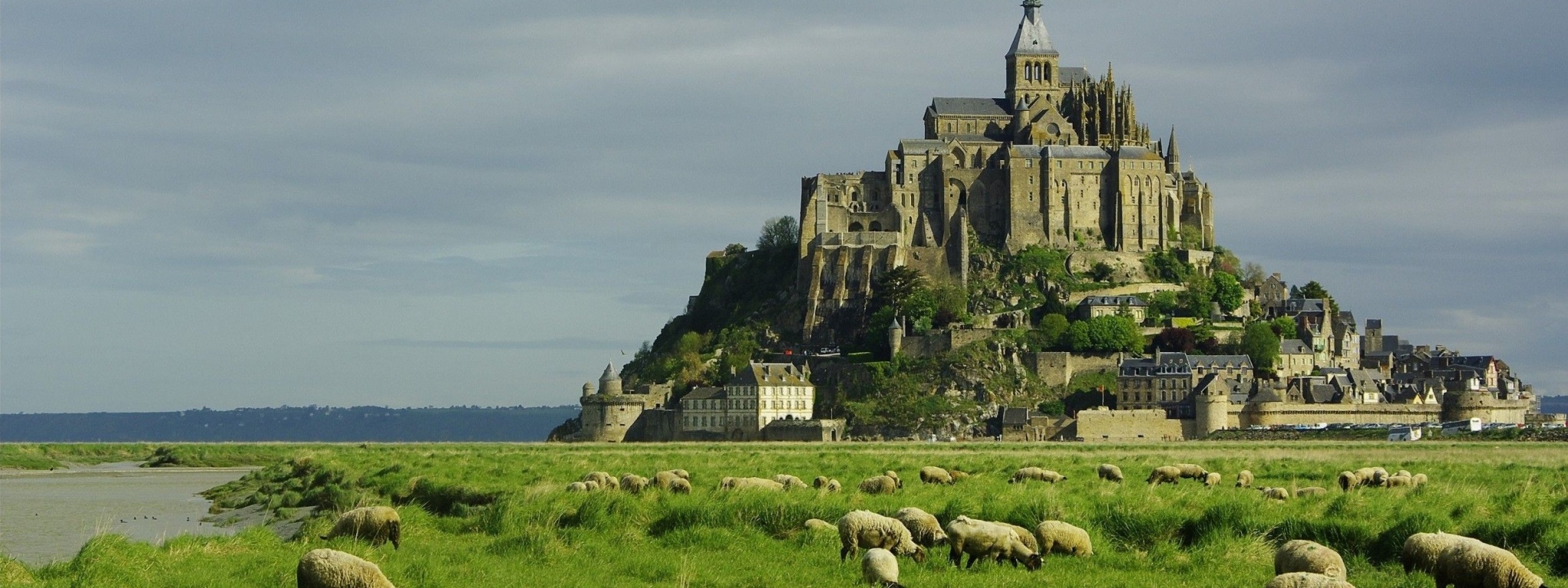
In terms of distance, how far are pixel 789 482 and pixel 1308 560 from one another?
53.1 feet

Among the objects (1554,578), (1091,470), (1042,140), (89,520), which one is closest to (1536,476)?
(1091,470)

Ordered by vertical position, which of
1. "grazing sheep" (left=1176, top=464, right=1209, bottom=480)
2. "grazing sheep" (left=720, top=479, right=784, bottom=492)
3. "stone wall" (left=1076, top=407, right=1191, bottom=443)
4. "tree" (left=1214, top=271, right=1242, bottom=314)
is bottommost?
"grazing sheep" (left=720, top=479, right=784, bottom=492)

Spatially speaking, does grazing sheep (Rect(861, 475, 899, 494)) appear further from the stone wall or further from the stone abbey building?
the stone abbey building

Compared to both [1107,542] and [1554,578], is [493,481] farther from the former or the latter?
[1554,578]

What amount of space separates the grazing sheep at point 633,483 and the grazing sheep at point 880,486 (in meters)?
4.37

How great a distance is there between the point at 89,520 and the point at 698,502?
18793 millimetres

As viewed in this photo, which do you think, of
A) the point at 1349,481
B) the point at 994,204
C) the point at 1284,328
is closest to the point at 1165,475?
the point at 1349,481

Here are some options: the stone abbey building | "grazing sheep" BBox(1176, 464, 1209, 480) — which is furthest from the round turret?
"grazing sheep" BBox(1176, 464, 1209, 480)

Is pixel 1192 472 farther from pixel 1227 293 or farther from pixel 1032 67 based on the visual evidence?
pixel 1032 67

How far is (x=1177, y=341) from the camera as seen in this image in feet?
368

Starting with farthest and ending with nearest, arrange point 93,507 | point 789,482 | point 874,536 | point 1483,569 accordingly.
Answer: point 93,507 < point 789,482 < point 874,536 < point 1483,569

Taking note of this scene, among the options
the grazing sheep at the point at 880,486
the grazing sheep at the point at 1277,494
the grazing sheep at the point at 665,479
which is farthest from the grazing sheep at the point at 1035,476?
the grazing sheep at the point at 665,479

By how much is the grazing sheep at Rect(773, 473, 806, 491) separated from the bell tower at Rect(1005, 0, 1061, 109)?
316 ft

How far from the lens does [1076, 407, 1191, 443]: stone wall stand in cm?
10019
